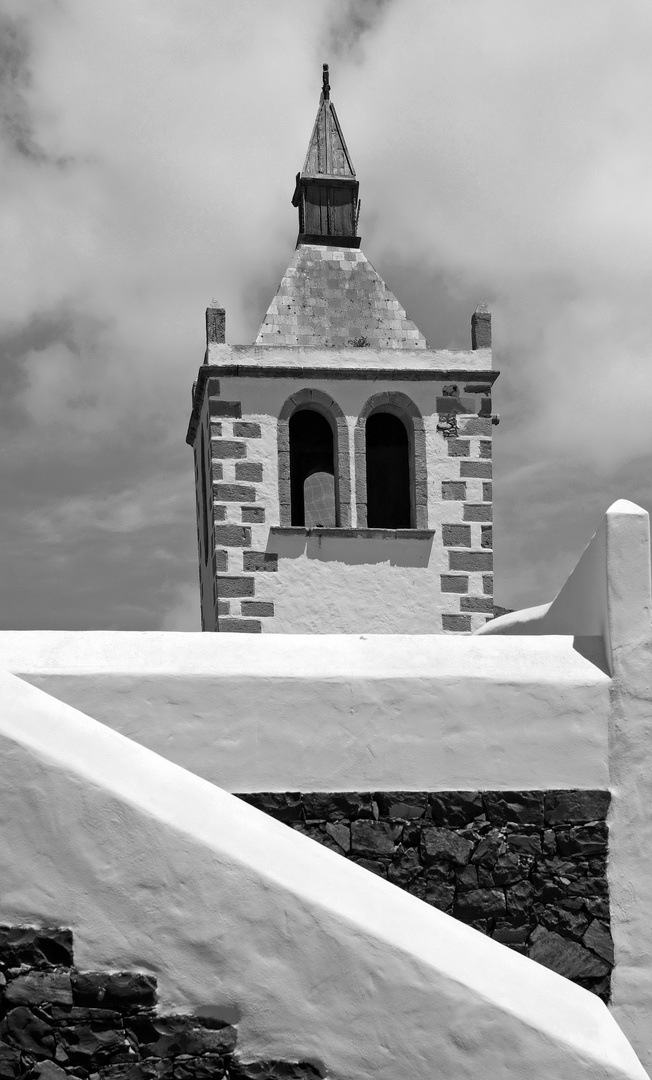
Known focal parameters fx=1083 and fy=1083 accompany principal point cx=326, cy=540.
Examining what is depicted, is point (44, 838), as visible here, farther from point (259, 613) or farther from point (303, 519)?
point (303, 519)

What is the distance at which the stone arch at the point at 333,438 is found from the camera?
13.1 m

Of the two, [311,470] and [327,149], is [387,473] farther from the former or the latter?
[327,149]

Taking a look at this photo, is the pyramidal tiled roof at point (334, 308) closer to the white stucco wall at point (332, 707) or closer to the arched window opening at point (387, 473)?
the arched window opening at point (387, 473)

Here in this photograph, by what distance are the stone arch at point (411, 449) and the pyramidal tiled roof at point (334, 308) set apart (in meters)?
0.74

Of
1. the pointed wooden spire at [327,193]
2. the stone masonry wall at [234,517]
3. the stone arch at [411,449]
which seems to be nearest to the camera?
the stone masonry wall at [234,517]

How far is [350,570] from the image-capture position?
12.9 metres

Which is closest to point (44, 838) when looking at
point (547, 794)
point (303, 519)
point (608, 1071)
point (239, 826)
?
point (239, 826)

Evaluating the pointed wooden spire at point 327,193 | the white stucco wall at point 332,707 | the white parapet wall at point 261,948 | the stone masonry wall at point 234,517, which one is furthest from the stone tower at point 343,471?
the white parapet wall at point 261,948

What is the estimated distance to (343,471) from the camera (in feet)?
43.7

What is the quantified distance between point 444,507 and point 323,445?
1.71m

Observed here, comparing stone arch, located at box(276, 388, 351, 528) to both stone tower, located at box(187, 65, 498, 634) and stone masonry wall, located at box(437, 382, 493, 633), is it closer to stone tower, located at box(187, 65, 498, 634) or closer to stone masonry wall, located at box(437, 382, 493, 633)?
stone tower, located at box(187, 65, 498, 634)

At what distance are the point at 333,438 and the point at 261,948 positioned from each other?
1011 cm

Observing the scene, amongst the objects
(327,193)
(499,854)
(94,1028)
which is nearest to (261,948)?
(94,1028)

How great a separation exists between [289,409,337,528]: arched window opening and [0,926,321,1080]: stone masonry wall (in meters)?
9.62
